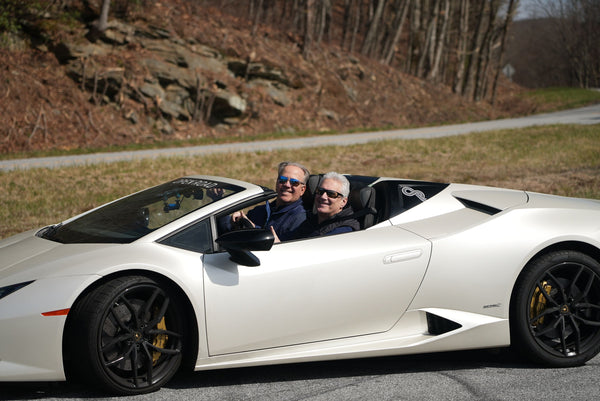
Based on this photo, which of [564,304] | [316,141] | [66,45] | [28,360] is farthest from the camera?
[66,45]

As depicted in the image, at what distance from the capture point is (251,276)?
13.2 ft

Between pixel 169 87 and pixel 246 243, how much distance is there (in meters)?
18.9

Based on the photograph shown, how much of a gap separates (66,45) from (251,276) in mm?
19106

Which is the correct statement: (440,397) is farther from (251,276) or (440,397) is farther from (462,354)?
(251,276)

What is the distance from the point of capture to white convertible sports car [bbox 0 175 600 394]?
3.75 meters

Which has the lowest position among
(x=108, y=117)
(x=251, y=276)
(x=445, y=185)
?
(x=108, y=117)

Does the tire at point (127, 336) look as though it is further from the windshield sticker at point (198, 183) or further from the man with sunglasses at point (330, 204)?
the man with sunglasses at point (330, 204)

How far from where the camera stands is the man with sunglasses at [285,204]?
495 cm

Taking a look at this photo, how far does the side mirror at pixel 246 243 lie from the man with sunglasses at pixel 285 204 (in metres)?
0.89

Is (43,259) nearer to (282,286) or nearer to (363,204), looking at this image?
(282,286)

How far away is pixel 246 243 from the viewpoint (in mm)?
3938

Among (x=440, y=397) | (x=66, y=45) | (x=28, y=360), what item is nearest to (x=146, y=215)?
(x=28, y=360)

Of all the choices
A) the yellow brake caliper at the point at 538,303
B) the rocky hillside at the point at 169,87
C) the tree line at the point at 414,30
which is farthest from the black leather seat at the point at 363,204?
the tree line at the point at 414,30

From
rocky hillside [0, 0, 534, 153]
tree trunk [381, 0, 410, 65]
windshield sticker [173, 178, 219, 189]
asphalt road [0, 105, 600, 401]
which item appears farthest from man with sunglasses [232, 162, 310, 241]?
tree trunk [381, 0, 410, 65]
